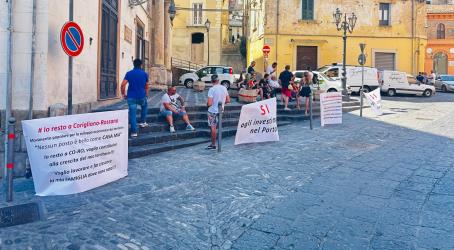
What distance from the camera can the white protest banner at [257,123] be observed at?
30.1 ft

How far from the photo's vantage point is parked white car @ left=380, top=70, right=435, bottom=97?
26156 millimetres

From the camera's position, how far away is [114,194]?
5.57 m

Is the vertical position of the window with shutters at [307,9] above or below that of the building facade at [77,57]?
above

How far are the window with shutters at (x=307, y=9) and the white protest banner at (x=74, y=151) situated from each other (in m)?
25.6

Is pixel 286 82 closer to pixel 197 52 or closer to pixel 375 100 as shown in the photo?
pixel 375 100

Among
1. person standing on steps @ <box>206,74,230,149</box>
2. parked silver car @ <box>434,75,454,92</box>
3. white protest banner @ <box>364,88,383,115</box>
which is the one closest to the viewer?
person standing on steps @ <box>206,74,230,149</box>

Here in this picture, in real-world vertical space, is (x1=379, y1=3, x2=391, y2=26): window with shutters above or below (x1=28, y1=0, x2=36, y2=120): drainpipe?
above

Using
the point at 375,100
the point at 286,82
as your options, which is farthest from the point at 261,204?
the point at 375,100

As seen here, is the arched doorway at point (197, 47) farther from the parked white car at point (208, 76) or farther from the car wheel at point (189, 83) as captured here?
the car wheel at point (189, 83)

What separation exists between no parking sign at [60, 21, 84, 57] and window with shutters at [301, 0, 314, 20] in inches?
979

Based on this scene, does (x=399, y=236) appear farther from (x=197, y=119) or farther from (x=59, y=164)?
(x=197, y=119)

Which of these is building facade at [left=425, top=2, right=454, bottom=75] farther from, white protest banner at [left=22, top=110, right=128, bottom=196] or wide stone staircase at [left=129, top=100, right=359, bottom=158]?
white protest banner at [left=22, top=110, right=128, bottom=196]

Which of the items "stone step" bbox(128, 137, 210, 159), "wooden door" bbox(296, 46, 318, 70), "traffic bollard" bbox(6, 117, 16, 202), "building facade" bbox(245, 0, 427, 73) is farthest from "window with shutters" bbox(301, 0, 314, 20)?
"traffic bollard" bbox(6, 117, 16, 202)

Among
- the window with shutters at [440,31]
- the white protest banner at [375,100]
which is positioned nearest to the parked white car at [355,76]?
the white protest banner at [375,100]
